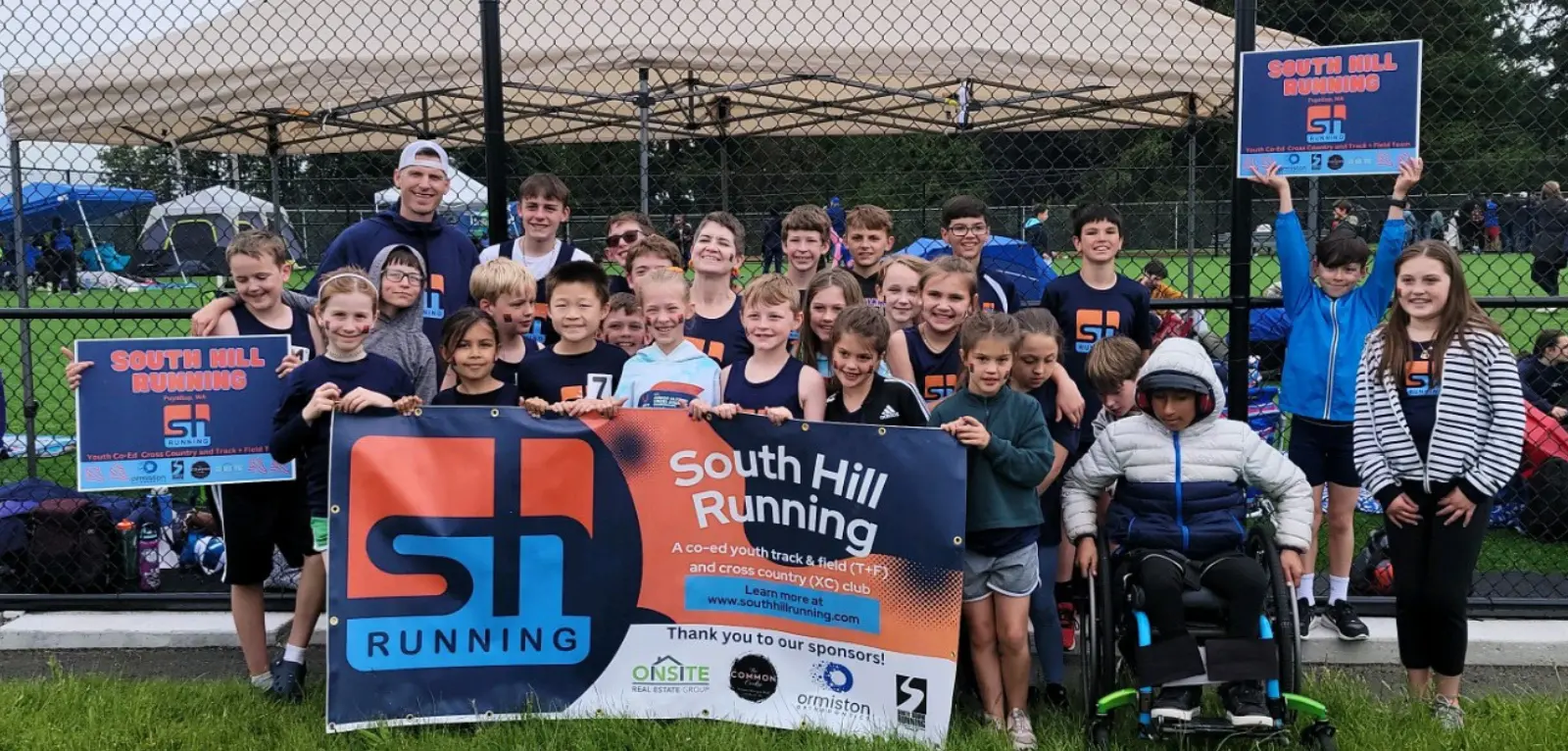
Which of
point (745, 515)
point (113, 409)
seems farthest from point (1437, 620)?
point (113, 409)

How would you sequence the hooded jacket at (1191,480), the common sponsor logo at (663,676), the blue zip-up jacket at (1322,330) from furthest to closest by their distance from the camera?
the blue zip-up jacket at (1322,330), the common sponsor logo at (663,676), the hooded jacket at (1191,480)

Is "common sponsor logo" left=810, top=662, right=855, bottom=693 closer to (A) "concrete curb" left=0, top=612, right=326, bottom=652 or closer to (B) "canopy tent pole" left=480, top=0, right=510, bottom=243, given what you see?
(A) "concrete curb" left=0, top=612, right=326, bottom=652

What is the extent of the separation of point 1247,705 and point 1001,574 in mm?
806

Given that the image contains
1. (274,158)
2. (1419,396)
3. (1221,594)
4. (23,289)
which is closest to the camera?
(1221,594)

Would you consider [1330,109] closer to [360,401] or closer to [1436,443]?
[1436,443]

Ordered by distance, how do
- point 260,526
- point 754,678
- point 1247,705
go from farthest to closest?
1. point 260,526
2. point 754,678
3. point 1247,705

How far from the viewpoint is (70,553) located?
5.26 metres

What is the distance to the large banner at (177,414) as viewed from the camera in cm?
404

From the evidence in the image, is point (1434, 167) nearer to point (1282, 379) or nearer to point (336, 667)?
point (1282, 379)

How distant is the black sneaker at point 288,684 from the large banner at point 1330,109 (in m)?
4.02

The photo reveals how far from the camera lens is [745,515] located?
3.63 m

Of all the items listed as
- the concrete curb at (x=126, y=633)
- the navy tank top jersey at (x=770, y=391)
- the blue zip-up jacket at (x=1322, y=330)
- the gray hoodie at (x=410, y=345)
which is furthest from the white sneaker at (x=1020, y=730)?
the concrete curb at (x=126, y=633)

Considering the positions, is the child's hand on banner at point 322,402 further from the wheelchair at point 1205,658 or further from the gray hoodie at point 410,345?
the wheelchair at point 1205,658

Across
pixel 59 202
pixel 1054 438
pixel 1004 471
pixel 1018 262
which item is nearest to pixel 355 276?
pixel 1004 471
